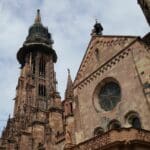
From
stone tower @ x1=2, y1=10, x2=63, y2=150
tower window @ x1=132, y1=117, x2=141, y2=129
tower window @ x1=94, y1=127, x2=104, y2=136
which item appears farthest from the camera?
stone tower @ x1=2, y1=10, x2=63, y2=150

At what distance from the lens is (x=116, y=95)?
76.5 ft

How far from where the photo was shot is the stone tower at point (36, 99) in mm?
45438

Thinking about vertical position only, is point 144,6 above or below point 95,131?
above

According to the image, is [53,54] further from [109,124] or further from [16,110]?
[109,124]

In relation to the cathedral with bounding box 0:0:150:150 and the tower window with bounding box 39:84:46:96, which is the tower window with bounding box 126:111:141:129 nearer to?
the cathedral with bounding box 0:0:150:150

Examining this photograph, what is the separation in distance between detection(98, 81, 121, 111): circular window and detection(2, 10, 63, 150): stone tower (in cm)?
1594

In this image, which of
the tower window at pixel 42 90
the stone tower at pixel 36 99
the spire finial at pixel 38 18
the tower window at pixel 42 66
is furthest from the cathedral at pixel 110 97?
the spire finial at pixel 38 18

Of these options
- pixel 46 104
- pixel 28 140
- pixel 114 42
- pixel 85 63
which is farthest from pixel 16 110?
pixel 114 42

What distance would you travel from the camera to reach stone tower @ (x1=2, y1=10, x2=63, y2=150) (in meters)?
45.4

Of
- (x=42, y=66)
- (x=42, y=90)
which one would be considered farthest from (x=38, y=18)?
(x=42, y=90)

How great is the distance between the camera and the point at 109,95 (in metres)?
24.1

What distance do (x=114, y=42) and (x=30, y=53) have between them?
4573 centimetres

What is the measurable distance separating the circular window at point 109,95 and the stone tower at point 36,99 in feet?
52.3

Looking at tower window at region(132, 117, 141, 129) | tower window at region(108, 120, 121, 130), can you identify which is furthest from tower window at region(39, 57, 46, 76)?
tower window at region(132, 117, 141, 129)
